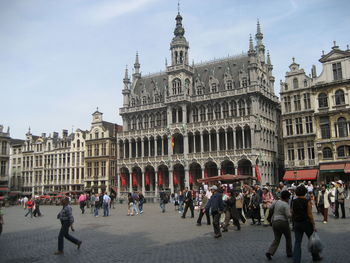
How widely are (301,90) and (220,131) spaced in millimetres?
12499

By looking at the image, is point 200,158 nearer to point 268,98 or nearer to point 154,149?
point 154,149

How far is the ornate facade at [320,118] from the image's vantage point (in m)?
45.4

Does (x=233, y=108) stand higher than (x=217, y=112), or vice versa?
(x=233, y=108)

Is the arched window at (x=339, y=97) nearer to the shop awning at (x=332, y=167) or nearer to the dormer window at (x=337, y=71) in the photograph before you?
the dormer window at (x=337, y=71)

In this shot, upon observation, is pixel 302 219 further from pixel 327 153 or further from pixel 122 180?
pixel 122 180

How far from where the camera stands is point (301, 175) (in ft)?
157

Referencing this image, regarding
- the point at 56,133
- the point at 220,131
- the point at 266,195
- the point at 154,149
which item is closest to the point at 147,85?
the point at 154,149

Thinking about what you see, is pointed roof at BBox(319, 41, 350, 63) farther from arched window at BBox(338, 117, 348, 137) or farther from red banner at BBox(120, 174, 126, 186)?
red banner at BBox(120, 174, 126, 186)

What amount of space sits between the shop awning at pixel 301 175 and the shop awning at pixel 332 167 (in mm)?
1356

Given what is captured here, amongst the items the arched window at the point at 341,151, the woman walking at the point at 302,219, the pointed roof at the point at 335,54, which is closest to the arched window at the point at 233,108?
the pointed roof at the point at 335,54

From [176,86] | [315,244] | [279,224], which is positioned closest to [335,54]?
[176,86]

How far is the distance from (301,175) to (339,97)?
34.5 ft

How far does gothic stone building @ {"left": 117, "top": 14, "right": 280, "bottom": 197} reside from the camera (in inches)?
2103

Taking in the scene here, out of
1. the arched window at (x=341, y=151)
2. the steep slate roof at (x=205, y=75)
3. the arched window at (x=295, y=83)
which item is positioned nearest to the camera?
the arched window at (x=341, y=151)
